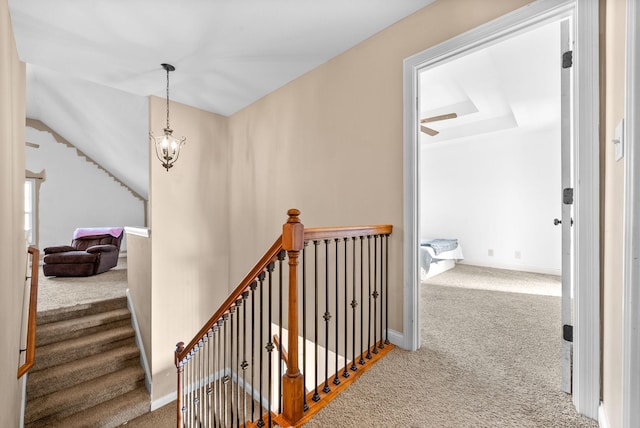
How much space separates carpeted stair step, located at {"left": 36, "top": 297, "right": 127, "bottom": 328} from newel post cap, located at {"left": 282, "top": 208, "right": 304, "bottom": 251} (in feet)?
13.7

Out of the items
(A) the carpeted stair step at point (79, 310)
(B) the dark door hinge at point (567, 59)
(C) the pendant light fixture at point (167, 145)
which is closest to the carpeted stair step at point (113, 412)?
(A) the carpeted stair step at point (79, 310)

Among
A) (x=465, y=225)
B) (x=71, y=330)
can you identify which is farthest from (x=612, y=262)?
(x=71, y=330)

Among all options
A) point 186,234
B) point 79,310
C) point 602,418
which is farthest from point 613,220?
point 79,310

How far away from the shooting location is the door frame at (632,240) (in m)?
0.82

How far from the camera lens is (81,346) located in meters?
3.73

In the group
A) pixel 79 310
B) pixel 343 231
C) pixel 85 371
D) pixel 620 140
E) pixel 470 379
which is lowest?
pixel 85 371

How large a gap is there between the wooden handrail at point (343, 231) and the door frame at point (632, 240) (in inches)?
48.3

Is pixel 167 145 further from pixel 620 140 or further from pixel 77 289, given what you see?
pixel 620 140

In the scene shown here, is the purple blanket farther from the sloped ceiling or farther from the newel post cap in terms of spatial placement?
the newel post cap

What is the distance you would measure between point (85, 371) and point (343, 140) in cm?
425

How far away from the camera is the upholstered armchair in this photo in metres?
5.13

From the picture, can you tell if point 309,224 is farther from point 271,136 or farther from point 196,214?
point 196,214

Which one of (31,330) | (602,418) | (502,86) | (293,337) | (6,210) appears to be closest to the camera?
(602,418)

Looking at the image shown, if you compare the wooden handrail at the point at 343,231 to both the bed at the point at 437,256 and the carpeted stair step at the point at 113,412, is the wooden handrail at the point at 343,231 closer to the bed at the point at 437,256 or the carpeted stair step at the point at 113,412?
the bed at the point at 437,256
